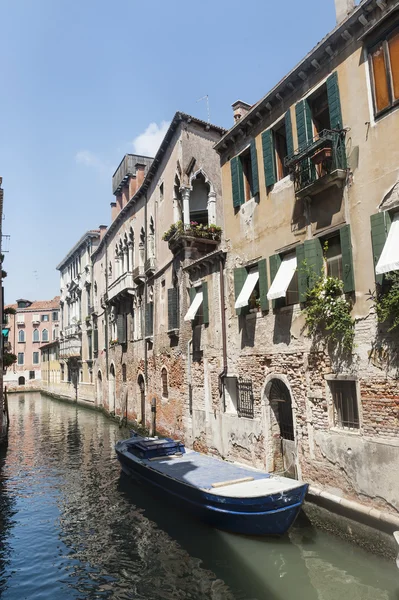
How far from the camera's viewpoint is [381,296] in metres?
7.41

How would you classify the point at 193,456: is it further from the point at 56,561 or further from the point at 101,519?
the point at 56,561

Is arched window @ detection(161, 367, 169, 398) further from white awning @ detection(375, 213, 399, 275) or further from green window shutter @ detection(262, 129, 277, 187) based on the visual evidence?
white awning @ detection(375, 213, 399, 275)

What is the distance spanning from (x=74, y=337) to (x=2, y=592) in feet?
104

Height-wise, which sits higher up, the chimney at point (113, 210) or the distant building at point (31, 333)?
the chimney at point (113, 210)

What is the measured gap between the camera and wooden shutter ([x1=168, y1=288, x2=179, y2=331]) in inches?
630

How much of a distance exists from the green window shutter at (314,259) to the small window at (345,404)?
189 cm

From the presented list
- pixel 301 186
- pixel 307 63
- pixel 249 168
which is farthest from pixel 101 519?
pixel 307 63

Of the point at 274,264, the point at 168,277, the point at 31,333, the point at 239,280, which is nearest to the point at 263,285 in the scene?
the point at 274,264

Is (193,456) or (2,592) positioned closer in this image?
(2,592)

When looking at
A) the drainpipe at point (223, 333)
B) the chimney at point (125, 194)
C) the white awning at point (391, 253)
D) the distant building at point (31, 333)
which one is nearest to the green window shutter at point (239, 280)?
the drainpipe at point (223, 333)

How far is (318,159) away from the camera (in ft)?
27.7

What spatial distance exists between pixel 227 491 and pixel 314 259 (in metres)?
4.45

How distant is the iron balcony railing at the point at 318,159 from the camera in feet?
27.1

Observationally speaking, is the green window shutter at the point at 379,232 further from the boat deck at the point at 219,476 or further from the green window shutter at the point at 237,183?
the green window shutter at the point at 237,183
